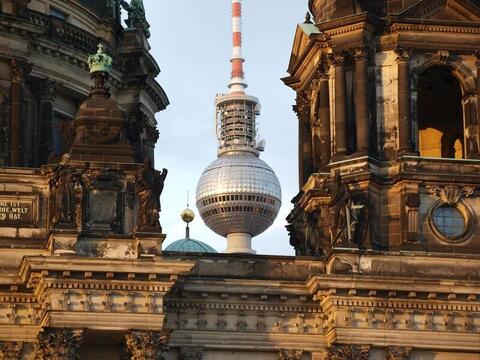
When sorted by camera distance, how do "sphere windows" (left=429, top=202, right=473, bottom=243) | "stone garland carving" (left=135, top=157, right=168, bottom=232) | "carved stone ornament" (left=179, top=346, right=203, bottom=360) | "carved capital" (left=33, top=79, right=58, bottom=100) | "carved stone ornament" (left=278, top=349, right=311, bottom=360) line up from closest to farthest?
"stone garland carving" (left=135, top=157, right=168, bottom=232) < "carved stone ornament" (left=179, top=346, right=203, bottom=360) < "carved stone ornament" (left=278, top=349, right=311, bottom=360) < "sphere windows" (left=429, top=202, right=473, bottom=243) < "carved capital" (left=33, top=79, right=58, bottom=100)

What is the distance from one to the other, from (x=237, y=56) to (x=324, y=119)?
130 metres

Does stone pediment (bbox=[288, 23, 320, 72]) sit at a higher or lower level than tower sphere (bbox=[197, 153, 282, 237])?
lower

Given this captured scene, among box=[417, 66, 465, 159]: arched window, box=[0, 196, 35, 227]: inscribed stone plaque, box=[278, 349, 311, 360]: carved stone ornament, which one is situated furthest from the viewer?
box=[417, 66, 465, 159]: arched window

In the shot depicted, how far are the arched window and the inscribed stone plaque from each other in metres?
12.6

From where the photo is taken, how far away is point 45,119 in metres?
54.0

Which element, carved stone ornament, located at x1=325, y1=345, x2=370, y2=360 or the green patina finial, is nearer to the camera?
carved stone ornament, located at x1=325, y1=345, x2=370, y2=360

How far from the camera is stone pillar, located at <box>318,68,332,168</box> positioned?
164 feet

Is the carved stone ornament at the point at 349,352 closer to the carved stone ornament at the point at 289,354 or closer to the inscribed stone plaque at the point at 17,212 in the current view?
the carved stone ornament at the point at 289,354

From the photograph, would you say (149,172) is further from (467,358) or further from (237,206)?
(237,206)

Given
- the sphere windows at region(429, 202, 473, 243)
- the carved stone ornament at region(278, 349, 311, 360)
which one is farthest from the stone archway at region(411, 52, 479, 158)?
the carved stone ornament at region(278, 349, 311, 360)

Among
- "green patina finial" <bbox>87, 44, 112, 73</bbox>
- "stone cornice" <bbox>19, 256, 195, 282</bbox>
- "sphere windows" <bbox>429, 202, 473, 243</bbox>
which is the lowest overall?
"stone cornice" <bbox>19, 256, 195, 282</bbox>

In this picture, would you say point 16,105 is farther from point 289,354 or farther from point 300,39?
point 289,354

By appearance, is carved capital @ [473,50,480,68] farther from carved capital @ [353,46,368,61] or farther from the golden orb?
the golden orb

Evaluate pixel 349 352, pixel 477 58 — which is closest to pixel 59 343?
pixel 349 352
